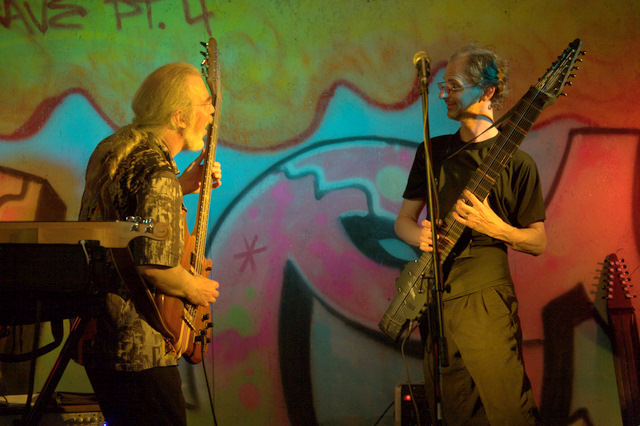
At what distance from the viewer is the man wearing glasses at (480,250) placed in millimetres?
2619

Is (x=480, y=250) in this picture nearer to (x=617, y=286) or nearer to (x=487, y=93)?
(x=487, y=93)

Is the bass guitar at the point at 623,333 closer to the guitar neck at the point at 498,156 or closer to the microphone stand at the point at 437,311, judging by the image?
the guitar neck at the point at 498,156

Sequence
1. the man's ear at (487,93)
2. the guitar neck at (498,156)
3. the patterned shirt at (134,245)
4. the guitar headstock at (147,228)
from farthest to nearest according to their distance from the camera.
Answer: the man's ear at (487,93) → the guitar neck at (498,156) → the patterned shirt at (134,245) → the guitar headstock at (147,228)

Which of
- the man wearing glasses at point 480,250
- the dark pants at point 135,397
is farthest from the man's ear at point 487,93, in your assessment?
the dark pants at point 135,397

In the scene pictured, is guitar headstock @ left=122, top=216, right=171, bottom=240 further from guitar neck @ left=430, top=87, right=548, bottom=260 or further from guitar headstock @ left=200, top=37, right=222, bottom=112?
guitar neck @ left=430, top=87, right=548, bottom=260

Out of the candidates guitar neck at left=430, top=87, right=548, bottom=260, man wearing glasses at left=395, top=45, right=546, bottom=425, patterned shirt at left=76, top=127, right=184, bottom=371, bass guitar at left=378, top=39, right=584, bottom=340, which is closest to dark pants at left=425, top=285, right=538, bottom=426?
man wearing glasses at left=395, top=45, right=546, bottom=425

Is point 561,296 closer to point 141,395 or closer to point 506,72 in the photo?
point 506,72

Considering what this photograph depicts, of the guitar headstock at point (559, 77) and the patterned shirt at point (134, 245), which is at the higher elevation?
the guitar headstock at point (559, 77)

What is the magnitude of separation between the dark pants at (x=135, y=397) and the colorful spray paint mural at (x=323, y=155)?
6.41 feet

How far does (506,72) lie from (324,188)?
4.93 ft

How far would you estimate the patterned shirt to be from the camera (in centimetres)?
200

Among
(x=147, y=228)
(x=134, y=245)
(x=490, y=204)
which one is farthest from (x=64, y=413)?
(x=490, y=204)

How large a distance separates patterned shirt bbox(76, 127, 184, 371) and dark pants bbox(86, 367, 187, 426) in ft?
0.13

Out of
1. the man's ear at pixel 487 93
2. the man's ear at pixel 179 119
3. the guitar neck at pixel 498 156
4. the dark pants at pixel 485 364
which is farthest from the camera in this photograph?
the man's ear at pixel 487 93
